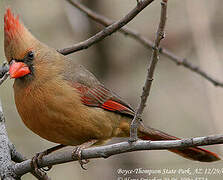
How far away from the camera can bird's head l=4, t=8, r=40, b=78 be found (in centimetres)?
380

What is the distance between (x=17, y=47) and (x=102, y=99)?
3.35 feet

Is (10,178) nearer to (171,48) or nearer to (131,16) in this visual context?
(131,16)

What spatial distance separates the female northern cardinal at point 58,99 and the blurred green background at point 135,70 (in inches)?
82.4

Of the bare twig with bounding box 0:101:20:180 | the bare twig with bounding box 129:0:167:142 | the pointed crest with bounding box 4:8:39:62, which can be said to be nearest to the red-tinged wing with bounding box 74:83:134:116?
the pointed crest with bounding box 4:8:39:62

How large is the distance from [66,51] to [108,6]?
10.7 ft

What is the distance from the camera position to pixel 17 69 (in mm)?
3816

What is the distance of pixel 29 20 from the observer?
309 inches

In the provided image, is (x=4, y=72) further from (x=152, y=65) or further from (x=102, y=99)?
(x=152, y=65)

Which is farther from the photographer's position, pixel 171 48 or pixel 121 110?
pixel 171 48

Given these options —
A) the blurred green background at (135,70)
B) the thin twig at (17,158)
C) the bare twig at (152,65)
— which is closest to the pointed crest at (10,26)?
the thin twig at (17,158)

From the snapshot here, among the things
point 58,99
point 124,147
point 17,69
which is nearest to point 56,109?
point 58,99

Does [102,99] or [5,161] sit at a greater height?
[102,99]

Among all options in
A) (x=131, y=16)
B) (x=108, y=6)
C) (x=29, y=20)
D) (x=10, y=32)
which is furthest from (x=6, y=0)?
(x=131, y=16)

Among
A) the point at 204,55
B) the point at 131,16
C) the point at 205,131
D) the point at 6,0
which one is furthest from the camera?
the point at 205,131
